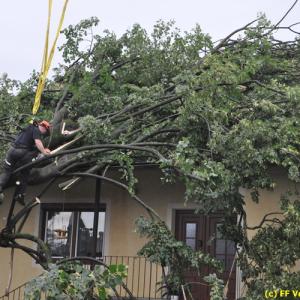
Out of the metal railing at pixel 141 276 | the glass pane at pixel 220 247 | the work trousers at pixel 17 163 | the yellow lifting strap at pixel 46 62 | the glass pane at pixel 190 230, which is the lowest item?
the metal railing at pixel 141 276

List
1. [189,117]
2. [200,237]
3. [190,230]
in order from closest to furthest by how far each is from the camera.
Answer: [189,117] → [200,237] → [190,230]

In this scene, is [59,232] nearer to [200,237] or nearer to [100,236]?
[100,236]

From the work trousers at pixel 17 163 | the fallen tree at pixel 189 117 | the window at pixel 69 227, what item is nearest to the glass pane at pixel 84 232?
the window at pixel 69 227

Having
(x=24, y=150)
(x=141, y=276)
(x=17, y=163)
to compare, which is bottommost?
(x=141, y=276)

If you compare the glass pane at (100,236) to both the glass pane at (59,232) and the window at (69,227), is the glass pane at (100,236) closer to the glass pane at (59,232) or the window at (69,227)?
the window at (69,227)

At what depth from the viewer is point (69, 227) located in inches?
559

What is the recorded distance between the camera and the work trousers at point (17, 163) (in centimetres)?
876

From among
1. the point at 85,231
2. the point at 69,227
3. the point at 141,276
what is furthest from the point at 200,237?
the point at 69,227

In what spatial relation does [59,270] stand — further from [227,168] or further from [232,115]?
[232,115]

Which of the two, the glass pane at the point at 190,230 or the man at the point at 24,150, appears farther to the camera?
the glass pane at the point at 190,230

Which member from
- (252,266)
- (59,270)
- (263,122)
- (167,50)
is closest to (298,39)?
(167,50)

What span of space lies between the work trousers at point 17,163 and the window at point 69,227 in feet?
15.6

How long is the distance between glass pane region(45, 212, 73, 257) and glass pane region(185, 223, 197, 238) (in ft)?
9.19

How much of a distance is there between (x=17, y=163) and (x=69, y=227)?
217 inches
